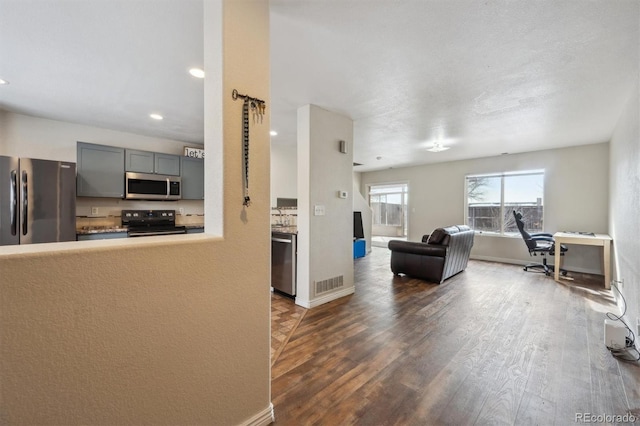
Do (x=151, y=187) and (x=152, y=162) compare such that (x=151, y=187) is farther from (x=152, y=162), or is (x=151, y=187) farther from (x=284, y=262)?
(x=284, y=262)

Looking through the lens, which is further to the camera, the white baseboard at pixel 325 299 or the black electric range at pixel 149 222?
the black electric range at pixel 149 222

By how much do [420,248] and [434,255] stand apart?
24cm

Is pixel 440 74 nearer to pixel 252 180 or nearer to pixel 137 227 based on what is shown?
pixel 252 180

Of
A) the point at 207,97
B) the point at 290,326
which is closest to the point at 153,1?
the point at 207,97

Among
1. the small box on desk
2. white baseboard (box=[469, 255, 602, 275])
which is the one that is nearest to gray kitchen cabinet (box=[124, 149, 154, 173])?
the small box on desk

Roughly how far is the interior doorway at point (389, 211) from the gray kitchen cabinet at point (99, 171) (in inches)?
262

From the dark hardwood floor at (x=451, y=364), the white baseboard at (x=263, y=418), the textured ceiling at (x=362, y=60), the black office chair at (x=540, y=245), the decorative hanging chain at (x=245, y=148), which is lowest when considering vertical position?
the dark hardwood floor at (x=451, y=364)

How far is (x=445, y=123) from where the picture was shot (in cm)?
383

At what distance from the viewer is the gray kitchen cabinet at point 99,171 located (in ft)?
12.2

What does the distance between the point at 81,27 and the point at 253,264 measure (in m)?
2.06

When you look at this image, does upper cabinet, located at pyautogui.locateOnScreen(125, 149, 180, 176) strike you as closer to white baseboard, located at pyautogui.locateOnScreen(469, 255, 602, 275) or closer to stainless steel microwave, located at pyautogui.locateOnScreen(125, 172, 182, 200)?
stainless steel microwave, located at pyautogui.locateOnScreen(125, 172, 182, 200)

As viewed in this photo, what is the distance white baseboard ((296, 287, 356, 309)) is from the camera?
319cm


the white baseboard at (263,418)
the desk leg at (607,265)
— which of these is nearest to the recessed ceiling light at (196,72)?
the white baseboard at (263,418)

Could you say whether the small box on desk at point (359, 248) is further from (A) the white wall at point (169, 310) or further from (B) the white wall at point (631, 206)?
(A) the white wall at point (169, 310)
